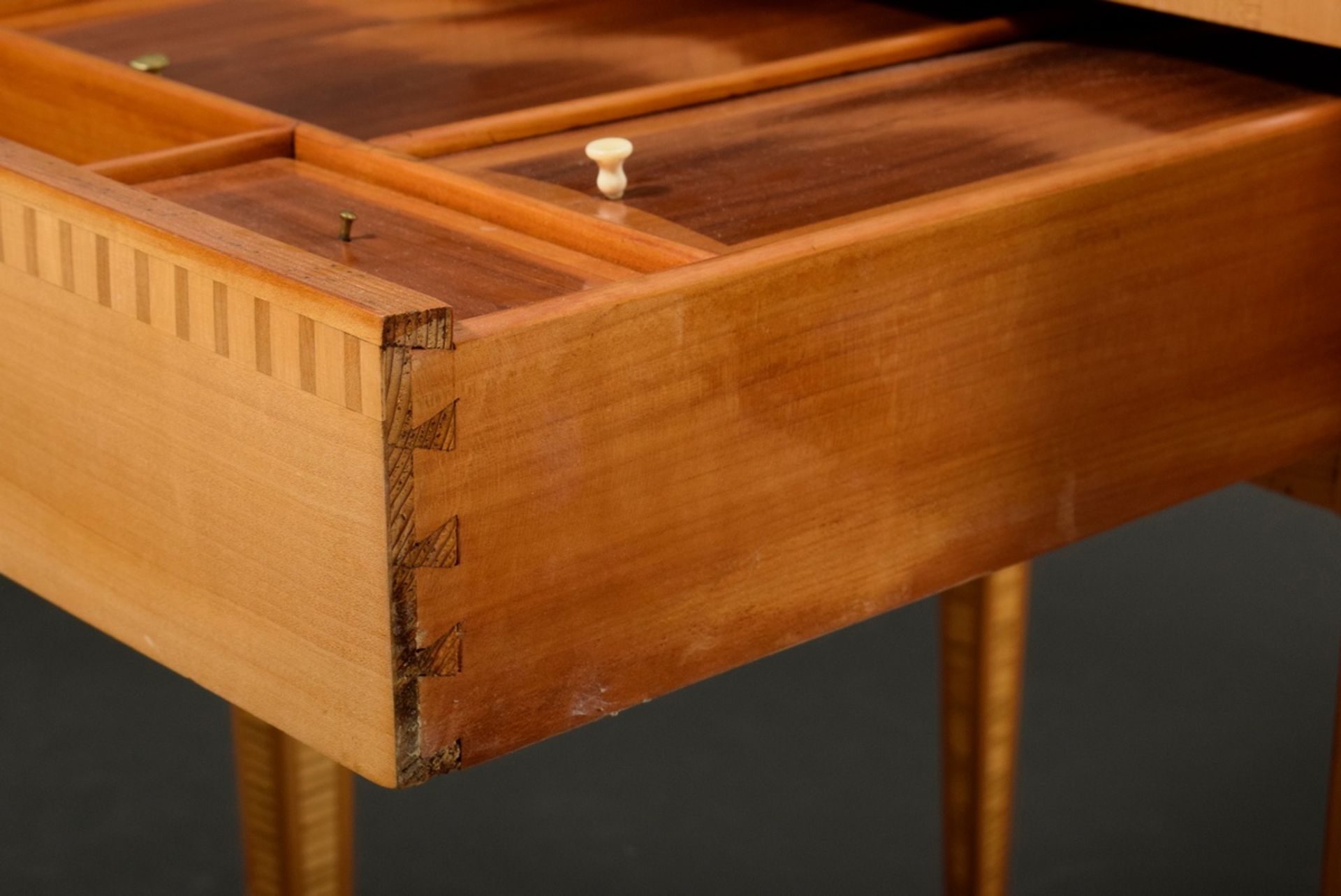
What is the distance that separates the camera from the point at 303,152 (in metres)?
1.09

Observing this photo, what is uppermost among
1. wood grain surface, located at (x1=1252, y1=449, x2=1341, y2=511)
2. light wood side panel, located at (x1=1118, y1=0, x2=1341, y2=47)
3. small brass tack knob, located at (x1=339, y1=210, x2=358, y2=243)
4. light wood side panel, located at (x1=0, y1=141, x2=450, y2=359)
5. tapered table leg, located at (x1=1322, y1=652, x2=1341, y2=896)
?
light wood side panel, located at (x1=1118, y1=0, x2=1341, y2=47)

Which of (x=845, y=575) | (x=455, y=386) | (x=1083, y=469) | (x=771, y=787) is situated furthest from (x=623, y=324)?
(x=771, y=787)

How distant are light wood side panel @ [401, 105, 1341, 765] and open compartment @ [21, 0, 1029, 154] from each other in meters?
0.27

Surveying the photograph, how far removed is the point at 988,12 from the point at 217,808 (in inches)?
39.8

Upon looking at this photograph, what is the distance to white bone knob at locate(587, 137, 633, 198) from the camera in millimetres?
992

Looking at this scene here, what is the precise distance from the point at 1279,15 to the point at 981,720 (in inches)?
22.0

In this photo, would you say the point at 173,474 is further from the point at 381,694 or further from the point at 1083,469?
the point at 1083,469

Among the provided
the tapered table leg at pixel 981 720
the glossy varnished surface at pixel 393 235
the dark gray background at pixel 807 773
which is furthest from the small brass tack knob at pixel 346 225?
the dark gray background at pixel 807 773

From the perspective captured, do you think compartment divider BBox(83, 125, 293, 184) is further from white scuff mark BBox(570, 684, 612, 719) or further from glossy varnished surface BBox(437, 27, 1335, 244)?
white scuff mark BBox(570, 684, 612, 719)

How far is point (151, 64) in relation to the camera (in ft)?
4.07

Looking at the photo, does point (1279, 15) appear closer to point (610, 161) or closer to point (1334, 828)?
point (610, 161)

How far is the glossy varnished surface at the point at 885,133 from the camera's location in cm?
102

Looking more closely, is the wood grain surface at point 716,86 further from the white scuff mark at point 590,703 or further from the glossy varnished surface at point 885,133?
the white scuff mark at point 590,703

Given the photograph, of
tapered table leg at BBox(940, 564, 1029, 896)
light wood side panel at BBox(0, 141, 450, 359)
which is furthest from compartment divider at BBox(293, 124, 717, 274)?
tapered table leg at BBox(940, 564, 1029, 896)
